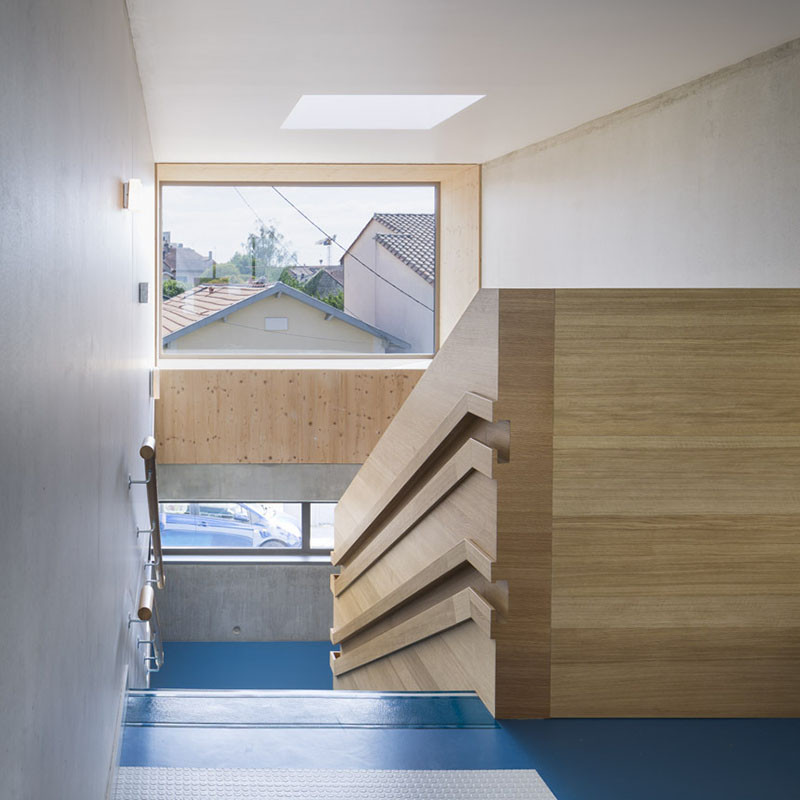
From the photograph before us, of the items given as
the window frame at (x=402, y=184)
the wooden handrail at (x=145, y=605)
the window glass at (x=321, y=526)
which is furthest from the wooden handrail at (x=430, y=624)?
the window frame at (x=402, y=184)

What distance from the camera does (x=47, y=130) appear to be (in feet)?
5.88

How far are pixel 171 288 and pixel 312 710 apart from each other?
6847mm

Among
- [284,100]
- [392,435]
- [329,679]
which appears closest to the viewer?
[392,435]

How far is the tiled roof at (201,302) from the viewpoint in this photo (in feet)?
30.3

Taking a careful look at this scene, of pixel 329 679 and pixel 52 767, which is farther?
pixel 329 679

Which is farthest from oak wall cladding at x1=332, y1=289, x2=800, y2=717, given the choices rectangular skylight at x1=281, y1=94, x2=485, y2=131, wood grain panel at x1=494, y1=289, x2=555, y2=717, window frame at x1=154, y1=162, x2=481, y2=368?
window frame at x1=154, y1=162, x2=481, y2=368

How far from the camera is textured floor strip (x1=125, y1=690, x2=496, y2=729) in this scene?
295 cm

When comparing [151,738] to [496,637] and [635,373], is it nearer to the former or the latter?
[496,637]

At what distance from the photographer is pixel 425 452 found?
3.67 meters

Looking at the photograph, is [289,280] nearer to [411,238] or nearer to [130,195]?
[411,238]

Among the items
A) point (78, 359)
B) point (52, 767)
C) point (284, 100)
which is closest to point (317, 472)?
point (284, 100)

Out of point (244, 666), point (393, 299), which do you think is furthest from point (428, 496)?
point (393, 299)

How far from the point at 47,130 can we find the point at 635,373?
6.26ft

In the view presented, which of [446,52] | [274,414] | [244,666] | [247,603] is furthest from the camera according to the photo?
[247,603]
